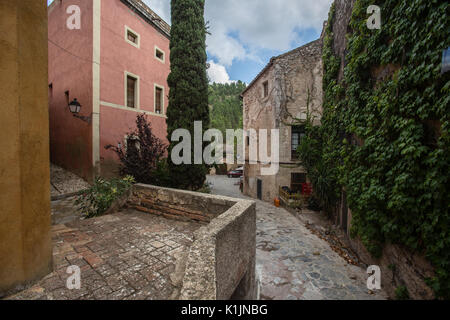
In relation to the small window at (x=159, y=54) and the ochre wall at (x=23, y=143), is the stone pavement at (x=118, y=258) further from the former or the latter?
the small window at (x=159, y=54)

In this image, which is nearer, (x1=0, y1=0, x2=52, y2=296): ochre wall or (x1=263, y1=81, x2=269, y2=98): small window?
(x1=0, y1=0, x2=52, y2=296): ochre wall

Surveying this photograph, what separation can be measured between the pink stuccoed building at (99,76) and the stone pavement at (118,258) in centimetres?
528

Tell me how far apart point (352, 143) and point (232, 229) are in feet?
16.3

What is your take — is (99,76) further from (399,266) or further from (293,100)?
(399,266)

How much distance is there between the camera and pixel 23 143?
1781 mm

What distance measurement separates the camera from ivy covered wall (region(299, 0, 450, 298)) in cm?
290

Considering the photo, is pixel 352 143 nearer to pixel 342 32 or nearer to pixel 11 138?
pixel 342 32

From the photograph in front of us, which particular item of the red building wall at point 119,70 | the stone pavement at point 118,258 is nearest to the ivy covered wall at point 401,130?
the stone pavement at point 118,258

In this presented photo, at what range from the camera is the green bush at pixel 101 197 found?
4.34 m

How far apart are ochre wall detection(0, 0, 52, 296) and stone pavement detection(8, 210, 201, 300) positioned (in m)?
0.36

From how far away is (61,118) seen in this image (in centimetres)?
905

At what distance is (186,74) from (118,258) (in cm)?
661

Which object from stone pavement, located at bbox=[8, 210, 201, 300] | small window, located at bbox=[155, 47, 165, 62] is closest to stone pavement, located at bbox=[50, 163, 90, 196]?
stone pavement, located at bbox=[8, 210, 201, 300]
